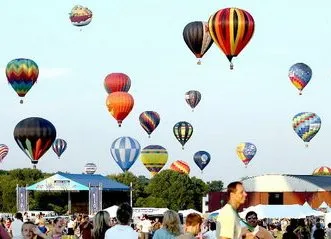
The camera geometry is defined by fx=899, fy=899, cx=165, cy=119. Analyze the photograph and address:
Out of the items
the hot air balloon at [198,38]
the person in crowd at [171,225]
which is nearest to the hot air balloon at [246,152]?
the hot air balloon at [198,38]

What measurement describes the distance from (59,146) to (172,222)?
72789 mm

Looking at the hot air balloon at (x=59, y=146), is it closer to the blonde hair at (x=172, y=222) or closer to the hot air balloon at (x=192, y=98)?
the hot air balloon at (x=192, y=98)

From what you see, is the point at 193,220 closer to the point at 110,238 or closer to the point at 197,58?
the point at 110,238

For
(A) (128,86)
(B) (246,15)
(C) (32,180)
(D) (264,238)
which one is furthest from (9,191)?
(D) (264,238)

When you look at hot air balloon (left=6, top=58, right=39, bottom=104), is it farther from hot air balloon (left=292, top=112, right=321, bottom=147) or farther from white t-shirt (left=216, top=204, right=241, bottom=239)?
white t-shirt (left=216, top=204, right=241, bottom=239)

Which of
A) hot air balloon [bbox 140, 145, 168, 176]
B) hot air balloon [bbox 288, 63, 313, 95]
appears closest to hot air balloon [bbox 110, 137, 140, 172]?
hot air balloon [bbox 140, 145, 168, 176]

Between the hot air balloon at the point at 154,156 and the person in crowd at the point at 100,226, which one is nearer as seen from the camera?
the person in crowd at the point at 100,226

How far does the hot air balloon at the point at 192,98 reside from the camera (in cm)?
7800

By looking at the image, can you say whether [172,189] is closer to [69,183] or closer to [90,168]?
[90,168]

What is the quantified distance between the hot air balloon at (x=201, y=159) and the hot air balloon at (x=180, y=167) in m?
13.4

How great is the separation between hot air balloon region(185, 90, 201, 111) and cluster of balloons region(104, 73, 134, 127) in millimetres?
7774

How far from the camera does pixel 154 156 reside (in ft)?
265

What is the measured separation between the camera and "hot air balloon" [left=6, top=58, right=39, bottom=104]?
58.4m

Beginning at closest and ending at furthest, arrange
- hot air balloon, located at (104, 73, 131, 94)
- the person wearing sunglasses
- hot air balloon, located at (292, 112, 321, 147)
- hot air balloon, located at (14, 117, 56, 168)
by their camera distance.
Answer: the person wearing sunglasses, hot air balloon, located at (14, 117, 56, 168), hot air balloon, located at (104, 73, 131, 94), hot air balloon, located at (292, 112, 321, 147)
